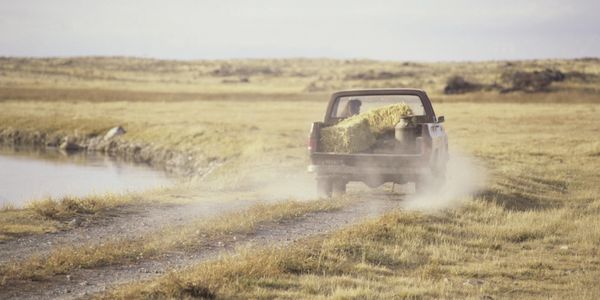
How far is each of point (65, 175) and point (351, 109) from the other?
46.3 ft

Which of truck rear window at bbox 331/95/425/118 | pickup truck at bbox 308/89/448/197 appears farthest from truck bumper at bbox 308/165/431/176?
truck rear window at bbox 331/95/425/118

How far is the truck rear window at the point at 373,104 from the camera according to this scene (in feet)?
50.3

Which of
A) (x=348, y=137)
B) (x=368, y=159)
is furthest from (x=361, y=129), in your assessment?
(x=368, y=159)

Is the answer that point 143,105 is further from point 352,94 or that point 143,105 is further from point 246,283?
point 246,283

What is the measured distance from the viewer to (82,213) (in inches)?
511

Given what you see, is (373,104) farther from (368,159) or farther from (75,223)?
(75,223)

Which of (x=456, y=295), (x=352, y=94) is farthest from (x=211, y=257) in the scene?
(x=352, y=94)

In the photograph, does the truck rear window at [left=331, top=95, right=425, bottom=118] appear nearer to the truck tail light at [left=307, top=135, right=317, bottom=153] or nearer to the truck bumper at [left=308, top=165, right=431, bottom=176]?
the truck tail light at [left=307, top=135, right=317, bottom=153]

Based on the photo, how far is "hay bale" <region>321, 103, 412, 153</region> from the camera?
46.5 ft

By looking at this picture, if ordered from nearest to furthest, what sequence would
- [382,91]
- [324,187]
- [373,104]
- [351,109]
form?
1. [382,91]
2. [324,187]
3. [351,109]
4. [373,104]

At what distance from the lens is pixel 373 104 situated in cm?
1590

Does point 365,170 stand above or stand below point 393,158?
below

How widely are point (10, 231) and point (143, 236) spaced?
78.8 inches

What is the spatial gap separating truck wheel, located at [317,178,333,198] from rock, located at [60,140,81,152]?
77.1ft
